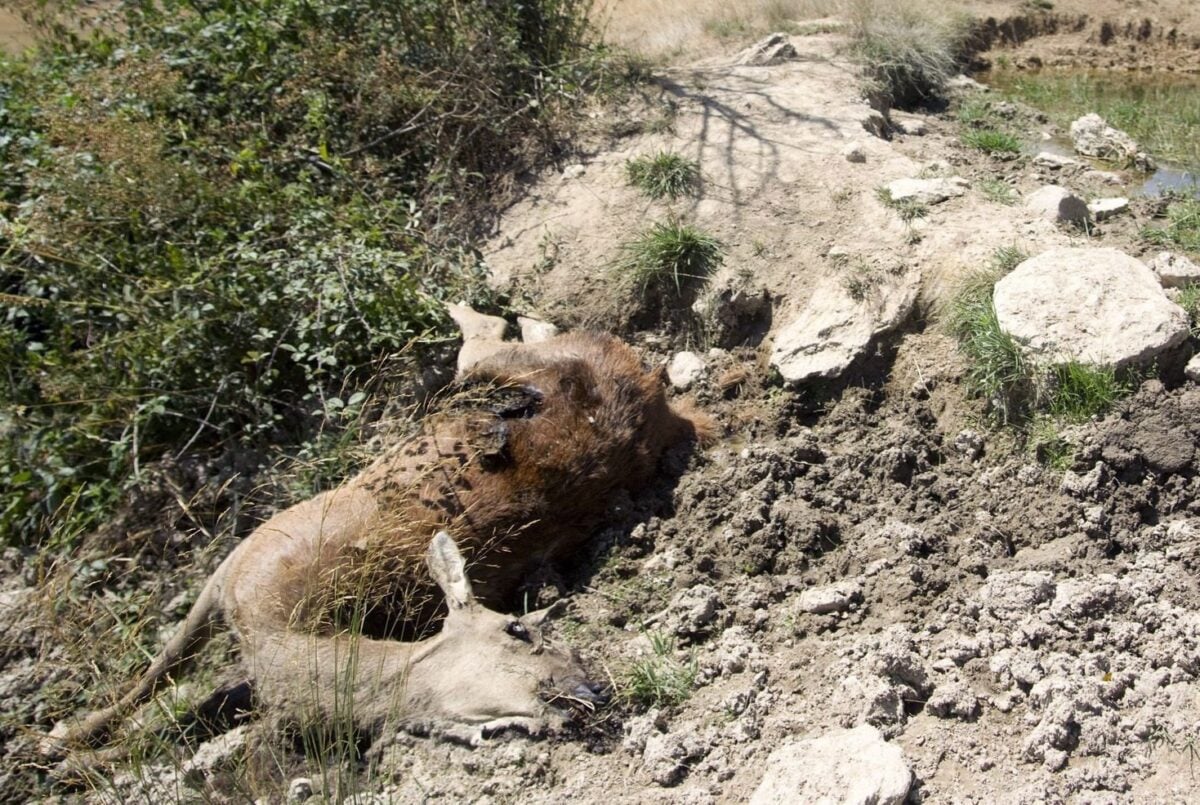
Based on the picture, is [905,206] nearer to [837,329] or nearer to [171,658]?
[837,329]

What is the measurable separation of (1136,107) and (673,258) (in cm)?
430

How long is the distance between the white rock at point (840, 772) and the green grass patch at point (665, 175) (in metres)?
3.54

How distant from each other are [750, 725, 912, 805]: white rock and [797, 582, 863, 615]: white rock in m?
Result: 0.67

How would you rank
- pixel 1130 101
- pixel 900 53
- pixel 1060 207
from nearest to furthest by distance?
pixel 1060 207 → pixel 900 53 → pixel 1130 101

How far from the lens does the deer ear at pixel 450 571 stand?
151 inches

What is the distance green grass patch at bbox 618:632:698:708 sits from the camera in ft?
11.9

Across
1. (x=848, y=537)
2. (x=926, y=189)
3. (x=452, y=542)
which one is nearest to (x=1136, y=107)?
(x=926, y=189)

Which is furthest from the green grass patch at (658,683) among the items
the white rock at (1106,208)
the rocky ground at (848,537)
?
the white rock at (1106,208)

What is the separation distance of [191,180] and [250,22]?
5.80 ft

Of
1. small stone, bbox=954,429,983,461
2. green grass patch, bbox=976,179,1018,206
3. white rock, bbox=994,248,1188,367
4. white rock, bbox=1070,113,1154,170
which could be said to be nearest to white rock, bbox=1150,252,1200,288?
white rock, bbox=994,248,1188,367

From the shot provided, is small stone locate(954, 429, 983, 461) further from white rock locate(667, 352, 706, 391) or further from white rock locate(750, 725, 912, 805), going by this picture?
white rock locate(750, 725, 912, 805)

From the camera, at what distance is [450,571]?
385 cm

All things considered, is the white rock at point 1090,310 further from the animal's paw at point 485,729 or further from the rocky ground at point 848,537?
the animal's paw at point 485,729

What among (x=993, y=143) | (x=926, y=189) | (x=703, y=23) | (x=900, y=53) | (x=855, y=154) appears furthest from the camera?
(x=703, y=23)
